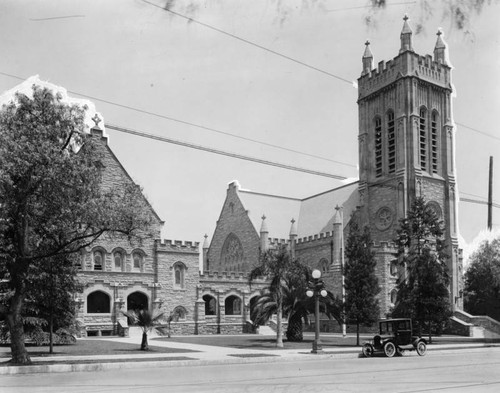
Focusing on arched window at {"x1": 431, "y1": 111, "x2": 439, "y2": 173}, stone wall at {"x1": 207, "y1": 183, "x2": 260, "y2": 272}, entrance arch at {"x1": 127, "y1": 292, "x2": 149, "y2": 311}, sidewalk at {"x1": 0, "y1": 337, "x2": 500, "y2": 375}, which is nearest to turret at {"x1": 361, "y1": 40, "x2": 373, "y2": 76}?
arched window at {"x1": 431, "y1": 111, "x2": 439, "y2": 173}

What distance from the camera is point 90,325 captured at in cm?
4484

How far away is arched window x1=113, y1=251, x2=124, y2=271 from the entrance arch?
237cm

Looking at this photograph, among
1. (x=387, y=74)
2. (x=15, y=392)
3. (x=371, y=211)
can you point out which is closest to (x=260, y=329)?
(x=371, y=211)

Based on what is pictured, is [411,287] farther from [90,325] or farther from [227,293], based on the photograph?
[90,325]

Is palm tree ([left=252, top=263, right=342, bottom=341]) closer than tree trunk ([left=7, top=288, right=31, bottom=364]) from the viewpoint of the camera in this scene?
No

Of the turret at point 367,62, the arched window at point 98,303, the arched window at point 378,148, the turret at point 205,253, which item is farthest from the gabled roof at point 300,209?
the arched window at point 98,303

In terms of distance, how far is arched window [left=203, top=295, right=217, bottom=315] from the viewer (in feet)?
174

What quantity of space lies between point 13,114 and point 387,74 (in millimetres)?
49975

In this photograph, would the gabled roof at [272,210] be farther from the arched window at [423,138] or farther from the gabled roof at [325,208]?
the arched window at [423,138]

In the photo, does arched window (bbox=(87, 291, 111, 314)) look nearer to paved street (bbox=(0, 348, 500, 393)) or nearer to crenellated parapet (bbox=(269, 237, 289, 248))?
crenellated parapet (bbox=(269, 237, 289, 248))

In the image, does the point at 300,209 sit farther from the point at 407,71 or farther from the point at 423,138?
the point at 407,71

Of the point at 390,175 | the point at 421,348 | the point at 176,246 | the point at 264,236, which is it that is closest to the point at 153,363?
the point at 421,348

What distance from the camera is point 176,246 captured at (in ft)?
166

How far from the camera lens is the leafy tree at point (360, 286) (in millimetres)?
35969
